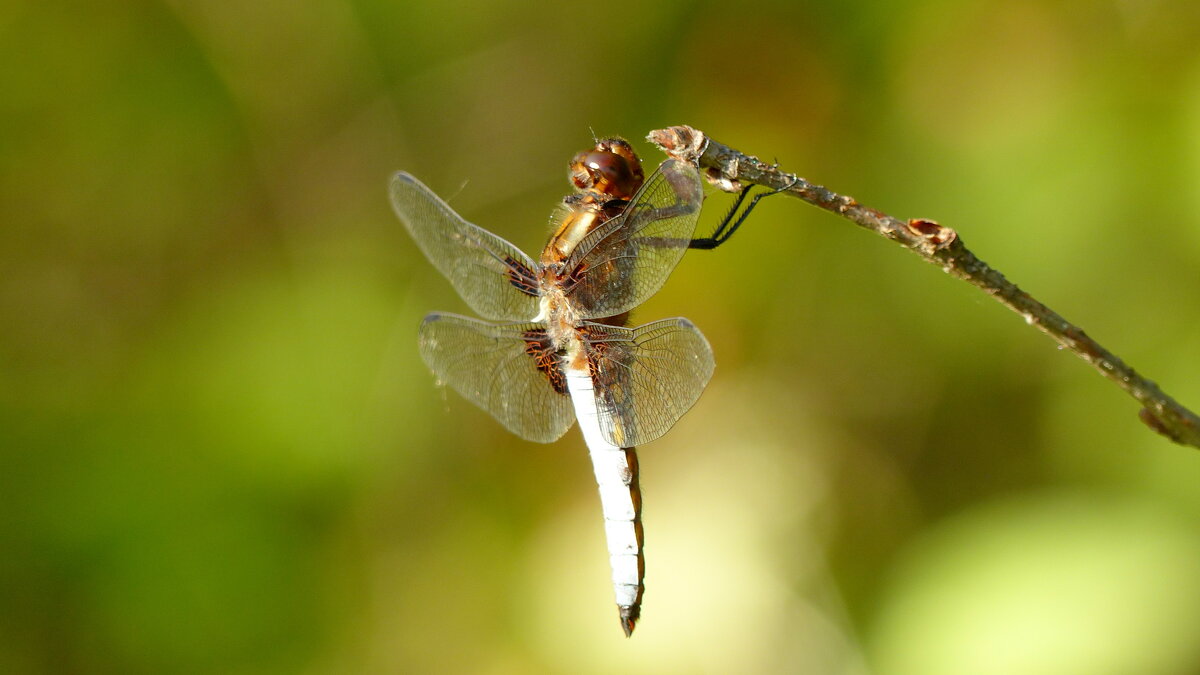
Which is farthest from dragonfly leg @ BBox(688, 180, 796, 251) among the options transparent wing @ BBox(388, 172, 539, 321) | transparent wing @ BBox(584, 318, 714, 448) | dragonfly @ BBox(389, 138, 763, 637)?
transparent wing @ BBox(388, 172, 539, 321)

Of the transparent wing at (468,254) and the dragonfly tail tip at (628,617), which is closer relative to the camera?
the dragonfly tail tip at (628,617)

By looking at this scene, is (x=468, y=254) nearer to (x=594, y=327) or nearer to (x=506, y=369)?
(x=506, y=369)

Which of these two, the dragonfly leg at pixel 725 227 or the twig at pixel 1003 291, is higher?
the dragonfly leg at pixel 725 227

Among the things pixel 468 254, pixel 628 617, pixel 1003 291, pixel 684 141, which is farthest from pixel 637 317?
pixel 1003 291

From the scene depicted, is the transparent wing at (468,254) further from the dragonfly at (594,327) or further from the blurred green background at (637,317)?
the blurred green background at (637,317)

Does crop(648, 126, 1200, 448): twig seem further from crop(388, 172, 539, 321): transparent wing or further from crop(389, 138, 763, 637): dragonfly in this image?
crop(388, 172, 539, 321): transparent wing

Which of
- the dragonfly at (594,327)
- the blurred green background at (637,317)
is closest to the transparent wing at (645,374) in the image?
Result: the dragonfly at (594,327)

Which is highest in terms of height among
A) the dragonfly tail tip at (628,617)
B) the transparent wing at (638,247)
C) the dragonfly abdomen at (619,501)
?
the transparent wing at (638,247)
